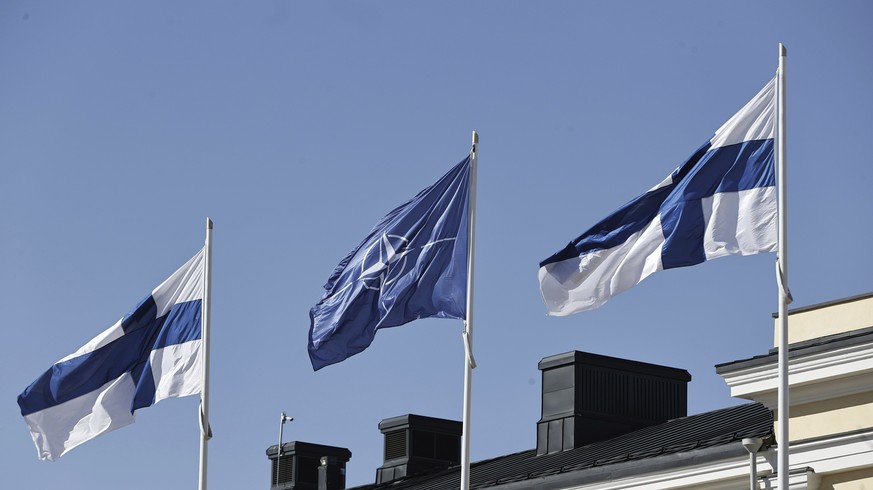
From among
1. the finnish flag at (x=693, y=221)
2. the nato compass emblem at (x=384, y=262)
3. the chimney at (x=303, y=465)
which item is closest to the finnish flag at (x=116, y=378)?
the nato compass emblem at (x=384, y=262)

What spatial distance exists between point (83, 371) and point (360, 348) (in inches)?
174

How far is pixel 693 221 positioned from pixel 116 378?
870 centimetres

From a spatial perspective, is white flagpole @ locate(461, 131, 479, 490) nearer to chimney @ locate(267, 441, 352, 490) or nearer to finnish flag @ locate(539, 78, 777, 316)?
finnish flag @ locate(539, 78, 777, 316)

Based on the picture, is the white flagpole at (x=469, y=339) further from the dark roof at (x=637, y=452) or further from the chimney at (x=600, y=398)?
the chimney at (x=600, y=398)

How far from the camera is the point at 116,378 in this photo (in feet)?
79.8

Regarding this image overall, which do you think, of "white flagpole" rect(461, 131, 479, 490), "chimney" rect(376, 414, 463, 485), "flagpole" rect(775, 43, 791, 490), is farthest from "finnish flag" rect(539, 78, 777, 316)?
"chimney" rect(376, 414, 463, 485)

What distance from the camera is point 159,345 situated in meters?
24.5

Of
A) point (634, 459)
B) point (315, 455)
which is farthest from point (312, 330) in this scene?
point (315, 455)

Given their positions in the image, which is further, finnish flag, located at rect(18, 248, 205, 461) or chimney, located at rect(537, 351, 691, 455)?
chimney, located at rect(537, 351, 691, 455)

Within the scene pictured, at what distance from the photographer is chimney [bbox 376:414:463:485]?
3841cm

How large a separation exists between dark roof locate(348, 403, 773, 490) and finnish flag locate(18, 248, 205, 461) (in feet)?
18.6

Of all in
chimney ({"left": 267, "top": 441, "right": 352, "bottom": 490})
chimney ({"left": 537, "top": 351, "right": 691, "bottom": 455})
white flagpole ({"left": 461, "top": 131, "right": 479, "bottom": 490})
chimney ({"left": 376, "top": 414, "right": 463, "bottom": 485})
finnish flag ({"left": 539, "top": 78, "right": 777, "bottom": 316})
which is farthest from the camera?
chimney ({"left": 267, "top": 441, "right": 352, "bottom": 490})

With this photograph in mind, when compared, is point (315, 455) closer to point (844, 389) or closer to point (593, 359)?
point (593, 359)

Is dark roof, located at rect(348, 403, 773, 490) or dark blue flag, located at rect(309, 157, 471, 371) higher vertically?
dark blue flag, located at rect(309, 157, 471, 371)
